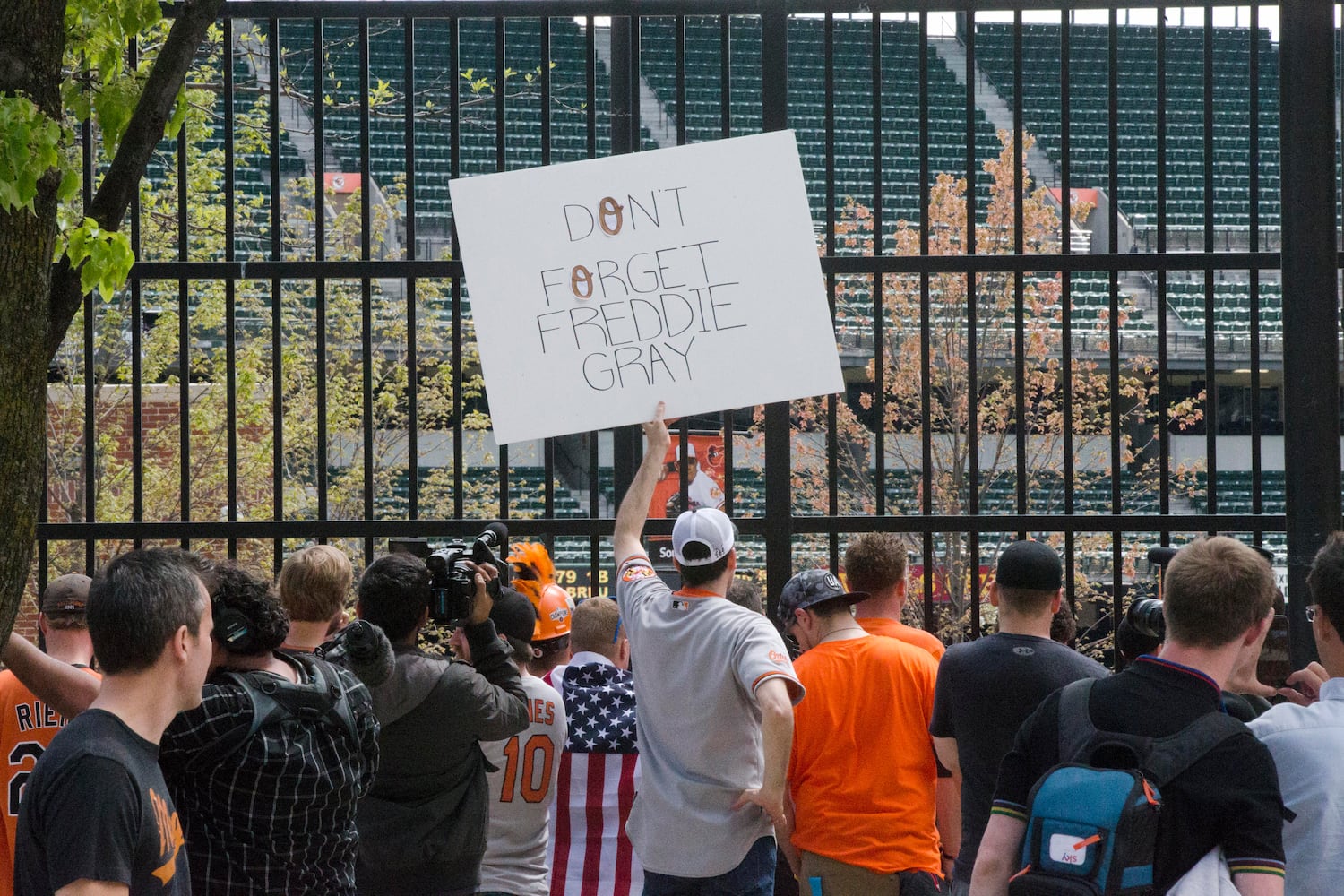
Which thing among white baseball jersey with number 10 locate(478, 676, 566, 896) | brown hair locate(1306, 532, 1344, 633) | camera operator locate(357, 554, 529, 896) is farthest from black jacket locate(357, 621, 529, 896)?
brown hair locate(1306, 532, 1344, 633)

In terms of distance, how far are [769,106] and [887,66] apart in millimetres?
17303

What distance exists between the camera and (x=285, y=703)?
2801 millimetres

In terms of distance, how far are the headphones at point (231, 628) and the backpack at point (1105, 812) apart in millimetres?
1638

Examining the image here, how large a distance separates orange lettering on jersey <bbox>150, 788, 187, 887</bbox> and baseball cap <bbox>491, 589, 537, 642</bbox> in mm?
1696

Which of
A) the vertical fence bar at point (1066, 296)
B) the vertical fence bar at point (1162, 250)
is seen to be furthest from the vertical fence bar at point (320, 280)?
the vertical fence bar at point (1162, 250)

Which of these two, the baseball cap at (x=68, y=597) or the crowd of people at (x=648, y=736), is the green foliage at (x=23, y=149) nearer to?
the crowd of people at (x=648, y=736)

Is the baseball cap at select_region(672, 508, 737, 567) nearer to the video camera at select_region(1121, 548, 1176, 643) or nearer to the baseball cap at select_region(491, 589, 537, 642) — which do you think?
the baseball cap at select_region(491, 589, 537, 642)

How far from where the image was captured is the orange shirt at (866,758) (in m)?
3.79

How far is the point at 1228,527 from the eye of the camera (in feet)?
15.9

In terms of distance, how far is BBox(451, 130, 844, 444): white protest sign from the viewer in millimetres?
4129

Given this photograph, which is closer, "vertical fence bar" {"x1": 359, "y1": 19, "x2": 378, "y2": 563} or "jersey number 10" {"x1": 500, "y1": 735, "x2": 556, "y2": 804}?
"jersey number 10" {"x1": 500, "y1": 735, "x2": 556, "y2": 804}

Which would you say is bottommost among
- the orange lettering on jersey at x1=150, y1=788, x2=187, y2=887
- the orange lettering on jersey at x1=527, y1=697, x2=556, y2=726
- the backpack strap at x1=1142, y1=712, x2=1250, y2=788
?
the orange lettering on jersey at x1=527, y1=697, x2=556, y2=726

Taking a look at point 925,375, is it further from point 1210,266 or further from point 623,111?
point 623,111

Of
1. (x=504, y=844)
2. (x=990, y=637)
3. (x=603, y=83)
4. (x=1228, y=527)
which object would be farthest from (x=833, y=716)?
(x=603, y=83)
